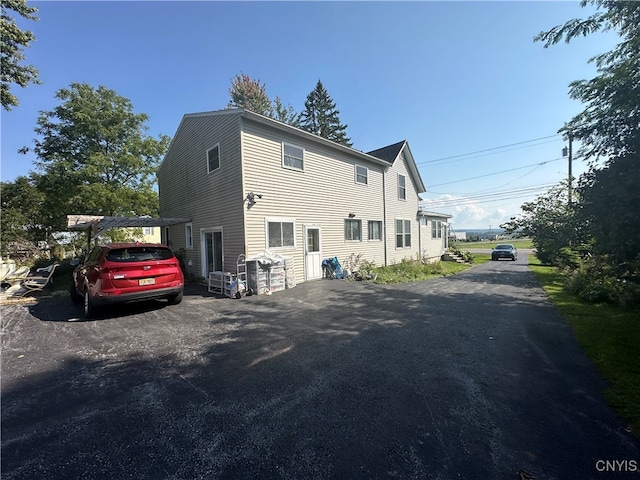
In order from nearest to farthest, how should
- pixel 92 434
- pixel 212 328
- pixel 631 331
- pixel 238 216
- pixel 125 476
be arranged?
pixel 125 476
pixel 92 434
pixel 631 331
pixel 212 328
pixel 238 216

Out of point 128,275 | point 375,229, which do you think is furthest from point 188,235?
point 375,229

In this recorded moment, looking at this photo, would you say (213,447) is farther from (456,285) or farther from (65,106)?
(65,106)

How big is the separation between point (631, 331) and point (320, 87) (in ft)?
124

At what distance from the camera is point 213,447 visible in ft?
7.88

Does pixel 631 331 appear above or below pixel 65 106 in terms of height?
below

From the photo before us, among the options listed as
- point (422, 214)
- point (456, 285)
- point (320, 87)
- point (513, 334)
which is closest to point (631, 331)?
point (513, 334)

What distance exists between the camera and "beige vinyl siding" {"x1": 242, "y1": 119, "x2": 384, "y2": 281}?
32.2ft

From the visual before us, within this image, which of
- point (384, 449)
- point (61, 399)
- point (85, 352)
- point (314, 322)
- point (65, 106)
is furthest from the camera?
point (65, 106)

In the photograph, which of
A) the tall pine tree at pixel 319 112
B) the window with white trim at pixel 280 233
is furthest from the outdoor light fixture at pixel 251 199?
the tall pine tree at pixel 319 112

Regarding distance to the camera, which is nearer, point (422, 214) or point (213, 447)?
point (213, 447)

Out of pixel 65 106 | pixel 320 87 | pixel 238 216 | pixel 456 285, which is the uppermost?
pixel 320 87

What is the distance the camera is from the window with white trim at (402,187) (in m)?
17.8

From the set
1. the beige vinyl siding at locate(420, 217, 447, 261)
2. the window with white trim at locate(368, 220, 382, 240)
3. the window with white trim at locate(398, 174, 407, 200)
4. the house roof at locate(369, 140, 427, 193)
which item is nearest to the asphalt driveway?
the window with white trim at locate(368, 220, 382, 240)

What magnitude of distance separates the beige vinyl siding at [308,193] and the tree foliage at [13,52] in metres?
8.89
